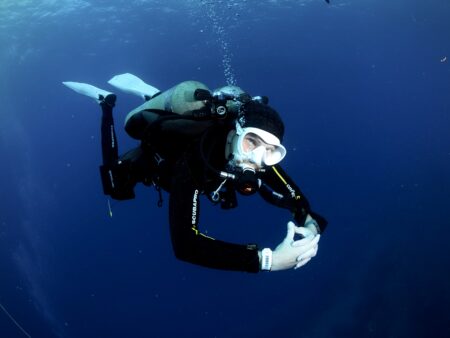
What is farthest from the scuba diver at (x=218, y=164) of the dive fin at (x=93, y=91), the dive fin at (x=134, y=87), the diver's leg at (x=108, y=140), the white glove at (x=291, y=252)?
the dive fin at (x=93, y=91)

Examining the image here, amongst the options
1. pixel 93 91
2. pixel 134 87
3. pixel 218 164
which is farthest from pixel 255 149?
pixel 93 91

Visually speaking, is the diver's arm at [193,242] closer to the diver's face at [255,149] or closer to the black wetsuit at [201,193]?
the black wetsuit at [201,193]

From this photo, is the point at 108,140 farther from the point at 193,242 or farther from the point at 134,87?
the point at 193,242

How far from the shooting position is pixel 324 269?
1622cm

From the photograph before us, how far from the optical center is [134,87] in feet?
19.0

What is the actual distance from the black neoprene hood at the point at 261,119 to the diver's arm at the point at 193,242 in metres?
0.66

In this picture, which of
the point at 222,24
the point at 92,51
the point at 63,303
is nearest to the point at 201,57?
the point at 222,24

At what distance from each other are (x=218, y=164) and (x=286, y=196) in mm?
1037

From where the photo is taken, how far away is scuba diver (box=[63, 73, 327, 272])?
2.61 m

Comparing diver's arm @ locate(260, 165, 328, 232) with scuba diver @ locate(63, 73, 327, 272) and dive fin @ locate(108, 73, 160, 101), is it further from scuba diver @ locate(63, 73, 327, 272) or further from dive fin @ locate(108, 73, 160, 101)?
dive fin @ locate(108, 73, 160, 101)

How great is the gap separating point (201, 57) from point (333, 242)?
62.6 ft

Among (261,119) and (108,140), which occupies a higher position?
(261,119)

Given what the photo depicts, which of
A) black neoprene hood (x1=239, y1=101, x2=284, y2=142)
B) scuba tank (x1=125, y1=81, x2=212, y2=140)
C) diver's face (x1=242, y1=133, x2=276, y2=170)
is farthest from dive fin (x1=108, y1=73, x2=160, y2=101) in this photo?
diver's face (x1=242, y1=133, x2=276, y2=170)

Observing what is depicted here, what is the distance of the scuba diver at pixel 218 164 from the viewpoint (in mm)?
2611
